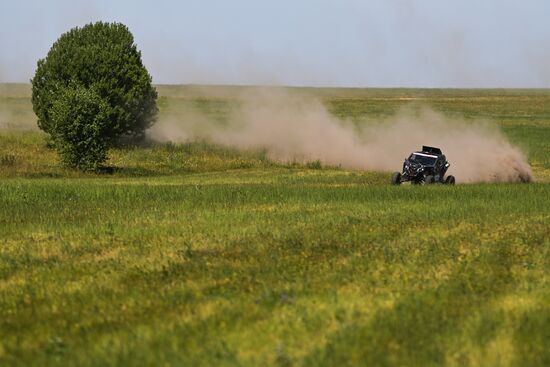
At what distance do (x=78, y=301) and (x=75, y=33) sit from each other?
51.3 meters

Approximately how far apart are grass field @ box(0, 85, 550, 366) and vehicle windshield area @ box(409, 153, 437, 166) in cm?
1013

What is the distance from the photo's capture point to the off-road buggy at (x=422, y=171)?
40438 millimetres

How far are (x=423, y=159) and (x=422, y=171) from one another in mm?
1008

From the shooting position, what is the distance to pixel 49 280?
52.1ft

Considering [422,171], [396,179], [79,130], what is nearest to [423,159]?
[422,171]

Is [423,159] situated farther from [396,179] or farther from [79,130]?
[79,130]

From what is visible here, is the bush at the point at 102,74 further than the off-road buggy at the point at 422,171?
Yes

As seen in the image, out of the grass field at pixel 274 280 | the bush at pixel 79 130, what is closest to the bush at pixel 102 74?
the bush at pixel 79 130

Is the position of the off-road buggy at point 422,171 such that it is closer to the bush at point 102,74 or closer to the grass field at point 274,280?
the grass field at point 274,280

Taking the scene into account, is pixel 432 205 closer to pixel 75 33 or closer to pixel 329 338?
pixel 329 338

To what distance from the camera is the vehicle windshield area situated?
135 ft

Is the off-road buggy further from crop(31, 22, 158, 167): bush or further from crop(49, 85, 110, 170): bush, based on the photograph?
crop(31, 22, 158, 167): bush

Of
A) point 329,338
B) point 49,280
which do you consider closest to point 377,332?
point 329,338

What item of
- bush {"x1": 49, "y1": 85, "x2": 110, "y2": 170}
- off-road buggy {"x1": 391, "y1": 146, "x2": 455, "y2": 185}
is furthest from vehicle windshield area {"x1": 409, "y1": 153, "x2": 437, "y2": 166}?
bush {"x1": 49, "y1": 85, "x2": 110, "y2": 170}
